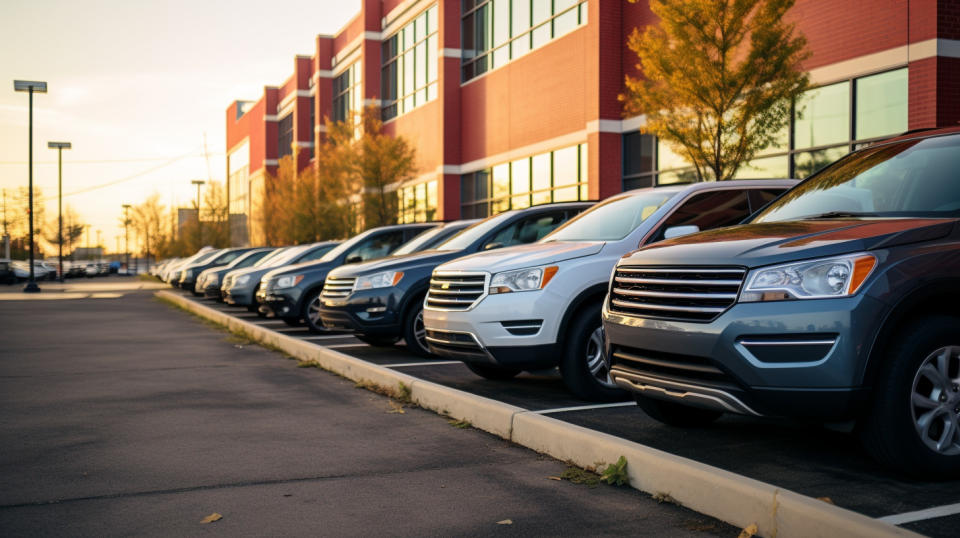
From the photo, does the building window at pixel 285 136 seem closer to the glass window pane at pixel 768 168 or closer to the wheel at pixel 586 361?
the glass window pane at pixel 768 168

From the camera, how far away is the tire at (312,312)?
14.8 meters

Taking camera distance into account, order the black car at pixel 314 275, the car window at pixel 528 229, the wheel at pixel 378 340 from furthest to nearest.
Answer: the black car at pixel 314 275
the wheel at pixel 378 340
the car window at pixel 528 229

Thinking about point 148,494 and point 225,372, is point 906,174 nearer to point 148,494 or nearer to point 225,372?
point 148,494

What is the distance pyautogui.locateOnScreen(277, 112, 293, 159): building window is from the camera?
6500 cm

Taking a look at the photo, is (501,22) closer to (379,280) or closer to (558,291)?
(379,280)

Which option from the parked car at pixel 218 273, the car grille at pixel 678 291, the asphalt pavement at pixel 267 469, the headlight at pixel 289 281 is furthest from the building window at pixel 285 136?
the car grille at pixel 678 291

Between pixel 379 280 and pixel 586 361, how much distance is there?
4074 millimetres

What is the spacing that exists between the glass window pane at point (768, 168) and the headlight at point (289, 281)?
32.4 feet

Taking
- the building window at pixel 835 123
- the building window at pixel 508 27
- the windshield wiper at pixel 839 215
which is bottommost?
the windshield wiper at pixel 839 215

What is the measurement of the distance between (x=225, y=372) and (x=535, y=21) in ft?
67.3

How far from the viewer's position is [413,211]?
1363 inches

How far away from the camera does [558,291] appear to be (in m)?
7.45

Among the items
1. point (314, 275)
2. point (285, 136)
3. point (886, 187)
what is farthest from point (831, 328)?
point (285, 136)

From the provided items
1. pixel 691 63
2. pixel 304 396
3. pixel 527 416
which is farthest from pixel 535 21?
pixel 527 416
